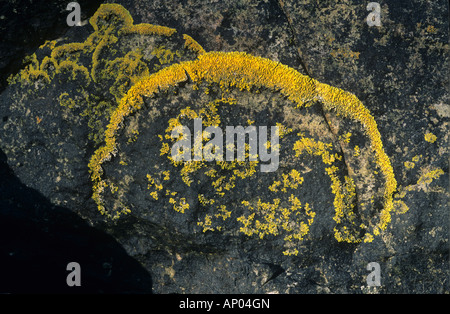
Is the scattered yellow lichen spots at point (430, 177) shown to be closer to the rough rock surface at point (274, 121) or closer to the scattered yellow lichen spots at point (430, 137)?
the rough rock surface at point (274, 121)

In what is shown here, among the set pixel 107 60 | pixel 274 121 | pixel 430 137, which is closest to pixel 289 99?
pixel 274 121

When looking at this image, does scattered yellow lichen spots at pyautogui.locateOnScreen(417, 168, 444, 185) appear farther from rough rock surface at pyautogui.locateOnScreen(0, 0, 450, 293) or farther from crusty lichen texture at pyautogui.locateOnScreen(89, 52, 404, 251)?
crusty lichen texture at pyautogui.locateOnScreen(89, 52, 404, 251)

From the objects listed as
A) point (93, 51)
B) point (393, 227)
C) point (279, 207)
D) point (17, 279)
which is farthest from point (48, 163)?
point (393, 227)

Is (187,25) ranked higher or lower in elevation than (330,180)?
higher

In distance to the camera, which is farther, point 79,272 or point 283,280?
point 79,272

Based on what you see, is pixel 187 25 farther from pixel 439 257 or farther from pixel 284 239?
pixel 439 257

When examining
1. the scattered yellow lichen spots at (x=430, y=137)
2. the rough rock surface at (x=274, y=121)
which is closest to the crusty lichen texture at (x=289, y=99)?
the rough rock surface at (x=274, y=121)
